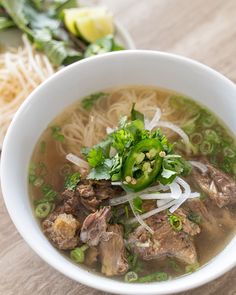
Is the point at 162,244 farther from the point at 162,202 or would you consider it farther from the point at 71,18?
the point at 71,18

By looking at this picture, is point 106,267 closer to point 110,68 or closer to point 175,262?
point 175,262

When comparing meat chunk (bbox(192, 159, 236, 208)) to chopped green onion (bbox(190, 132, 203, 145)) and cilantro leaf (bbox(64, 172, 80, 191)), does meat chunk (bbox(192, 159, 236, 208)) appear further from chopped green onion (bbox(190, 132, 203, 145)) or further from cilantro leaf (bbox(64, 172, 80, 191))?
cilantro leaf (bbox(64, 172, 80, 191))

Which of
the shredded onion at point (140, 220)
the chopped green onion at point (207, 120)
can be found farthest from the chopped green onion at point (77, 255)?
the chopped green onion at point (207, 120)

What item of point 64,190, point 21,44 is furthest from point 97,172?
→ point 21,44

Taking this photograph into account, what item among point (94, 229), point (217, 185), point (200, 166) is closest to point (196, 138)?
point (200, 166)

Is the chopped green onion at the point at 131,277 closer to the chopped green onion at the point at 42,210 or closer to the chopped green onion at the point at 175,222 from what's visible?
the chopped green onion at the point at 175,222
